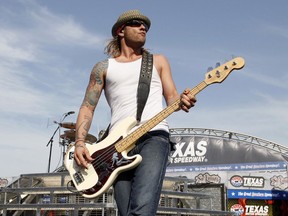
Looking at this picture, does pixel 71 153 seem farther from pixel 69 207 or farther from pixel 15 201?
pixel 15 201

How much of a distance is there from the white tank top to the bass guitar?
0.28 ft

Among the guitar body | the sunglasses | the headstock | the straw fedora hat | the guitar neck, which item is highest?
the straw fedora hat

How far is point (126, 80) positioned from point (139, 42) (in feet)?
1.27

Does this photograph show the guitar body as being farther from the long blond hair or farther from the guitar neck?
the long blond hair

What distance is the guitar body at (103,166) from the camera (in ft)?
10.1

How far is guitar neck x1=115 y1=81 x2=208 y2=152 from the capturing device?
310 cm

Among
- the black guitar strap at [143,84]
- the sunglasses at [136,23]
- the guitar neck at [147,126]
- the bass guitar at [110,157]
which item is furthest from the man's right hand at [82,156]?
the sunglasses at [136,23]

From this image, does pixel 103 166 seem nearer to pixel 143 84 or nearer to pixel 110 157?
pixel 110 157

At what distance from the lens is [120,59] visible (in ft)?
11.5

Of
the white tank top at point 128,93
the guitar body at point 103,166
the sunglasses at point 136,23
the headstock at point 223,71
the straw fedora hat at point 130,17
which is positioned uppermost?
the straw fedora hat at point 130,17

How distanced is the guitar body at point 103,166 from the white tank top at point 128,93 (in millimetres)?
105

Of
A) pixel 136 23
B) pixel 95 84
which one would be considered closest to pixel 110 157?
pixel 95 84

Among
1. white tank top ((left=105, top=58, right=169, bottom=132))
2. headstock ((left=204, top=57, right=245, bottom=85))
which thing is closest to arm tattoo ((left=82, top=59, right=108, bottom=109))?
white tank top ((left=105, top=58, right=169, bottom=132))

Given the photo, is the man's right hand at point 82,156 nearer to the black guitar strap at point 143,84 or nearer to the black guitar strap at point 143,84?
the black guitar strap at point 143,84
